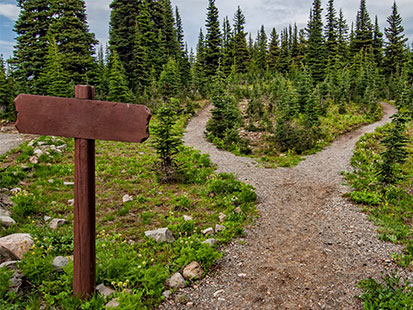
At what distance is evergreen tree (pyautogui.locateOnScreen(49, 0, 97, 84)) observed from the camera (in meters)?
27.9

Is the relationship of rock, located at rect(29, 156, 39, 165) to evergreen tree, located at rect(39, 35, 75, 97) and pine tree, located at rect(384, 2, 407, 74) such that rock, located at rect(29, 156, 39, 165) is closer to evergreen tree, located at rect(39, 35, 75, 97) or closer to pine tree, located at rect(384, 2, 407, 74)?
evergreen tree, located at rect(39, 35, 75, 97)

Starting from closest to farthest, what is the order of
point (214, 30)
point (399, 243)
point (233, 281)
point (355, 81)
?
point (233, 281) < point (399, 243) < point (355, 81) < point (214, 30)

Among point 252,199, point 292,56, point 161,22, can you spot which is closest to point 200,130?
point 252,199

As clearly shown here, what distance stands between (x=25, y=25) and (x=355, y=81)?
4069 centimetres

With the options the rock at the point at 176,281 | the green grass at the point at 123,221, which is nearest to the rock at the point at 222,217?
the green grass at the point at 123,221

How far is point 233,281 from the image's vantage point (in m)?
5.06

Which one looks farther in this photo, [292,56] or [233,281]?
[292,56]

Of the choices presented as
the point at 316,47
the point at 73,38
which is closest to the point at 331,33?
the point at 316,47

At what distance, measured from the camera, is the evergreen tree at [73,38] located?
27.9m

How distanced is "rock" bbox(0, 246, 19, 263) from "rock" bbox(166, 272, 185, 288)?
9.22 feet

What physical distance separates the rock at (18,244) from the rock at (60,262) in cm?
67

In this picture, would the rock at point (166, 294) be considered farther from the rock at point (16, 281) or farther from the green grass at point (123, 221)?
the rock at point (16, 281)

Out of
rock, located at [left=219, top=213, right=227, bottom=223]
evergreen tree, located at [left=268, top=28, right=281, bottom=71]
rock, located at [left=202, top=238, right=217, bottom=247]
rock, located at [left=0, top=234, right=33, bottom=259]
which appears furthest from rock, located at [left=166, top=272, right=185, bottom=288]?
evergreen tree, located at [left=268, top=28, right=281, bottom=71]

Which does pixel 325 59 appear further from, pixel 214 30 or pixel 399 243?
pixel 399 243
